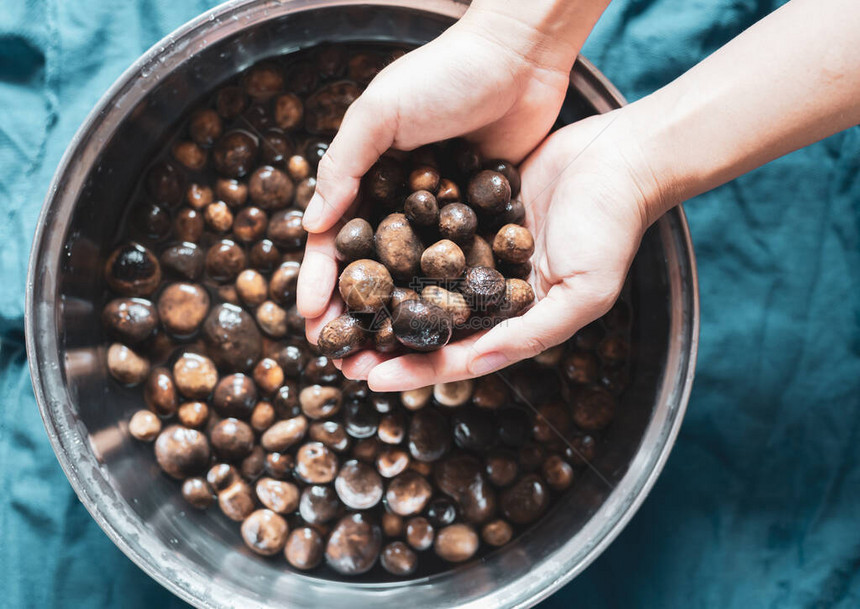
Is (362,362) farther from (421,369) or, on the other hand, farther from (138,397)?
(138,397)

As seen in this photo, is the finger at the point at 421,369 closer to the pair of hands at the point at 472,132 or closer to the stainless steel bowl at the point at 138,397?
the pair of hands at the point at 472,132

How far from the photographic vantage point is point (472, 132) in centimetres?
97

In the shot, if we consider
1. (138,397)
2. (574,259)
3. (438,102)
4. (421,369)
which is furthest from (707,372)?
(138,397)

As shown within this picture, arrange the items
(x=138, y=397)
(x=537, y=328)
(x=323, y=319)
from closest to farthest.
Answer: (x=537, y=328) → (x=323, y=319) → (x=138, y=397)

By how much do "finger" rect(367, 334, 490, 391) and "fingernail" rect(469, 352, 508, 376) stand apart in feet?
0.03

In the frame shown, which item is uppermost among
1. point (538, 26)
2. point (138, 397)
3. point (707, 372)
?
point (538, 26)

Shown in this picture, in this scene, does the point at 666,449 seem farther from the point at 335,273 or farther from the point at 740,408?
the point at 335,273

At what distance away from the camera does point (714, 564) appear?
1088 mm

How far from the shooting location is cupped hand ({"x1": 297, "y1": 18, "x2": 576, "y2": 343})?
2.85 ft

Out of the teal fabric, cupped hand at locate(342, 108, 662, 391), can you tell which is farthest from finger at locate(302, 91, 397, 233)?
the teal fabric

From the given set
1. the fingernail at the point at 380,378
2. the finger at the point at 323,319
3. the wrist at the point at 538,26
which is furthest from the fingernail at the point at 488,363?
the wrist at the point at 538,26

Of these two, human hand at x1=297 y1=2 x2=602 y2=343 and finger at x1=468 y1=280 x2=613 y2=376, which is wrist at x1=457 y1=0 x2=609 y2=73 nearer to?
human hand at x1=297 y1=2 x2=602 y2=343

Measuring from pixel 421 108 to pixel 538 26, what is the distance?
0.21 m

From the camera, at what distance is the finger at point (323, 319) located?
941 millimetres
